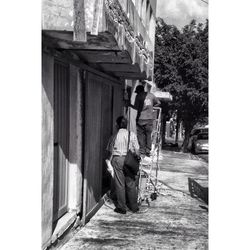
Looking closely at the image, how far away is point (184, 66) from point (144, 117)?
15.5 m

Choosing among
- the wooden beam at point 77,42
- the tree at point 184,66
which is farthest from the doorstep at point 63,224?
the tree at point 184,66

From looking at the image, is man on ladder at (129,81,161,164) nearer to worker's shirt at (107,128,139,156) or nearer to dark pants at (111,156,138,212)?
dark pants at (111,156,138,212)

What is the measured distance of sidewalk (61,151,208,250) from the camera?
19.6 ft

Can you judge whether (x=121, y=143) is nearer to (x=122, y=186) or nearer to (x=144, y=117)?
(x=122, y=186)

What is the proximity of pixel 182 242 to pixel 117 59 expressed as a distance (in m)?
3.23

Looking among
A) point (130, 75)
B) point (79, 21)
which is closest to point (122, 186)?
point (130, 75)

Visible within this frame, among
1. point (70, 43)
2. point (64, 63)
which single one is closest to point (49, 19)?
point (70, 43)

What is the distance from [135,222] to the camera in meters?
7.25

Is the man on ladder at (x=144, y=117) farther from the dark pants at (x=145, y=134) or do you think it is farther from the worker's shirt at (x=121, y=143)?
the worker's shirt at (x=121, y=143)

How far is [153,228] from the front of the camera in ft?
22.6

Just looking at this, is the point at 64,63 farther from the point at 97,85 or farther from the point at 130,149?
the point at 130,149

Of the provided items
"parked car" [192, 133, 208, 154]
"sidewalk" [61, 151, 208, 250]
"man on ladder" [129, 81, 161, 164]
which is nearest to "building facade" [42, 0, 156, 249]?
"sidewalk" [61, 151, 208, 250]

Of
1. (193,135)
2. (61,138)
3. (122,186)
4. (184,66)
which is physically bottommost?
(193,135)

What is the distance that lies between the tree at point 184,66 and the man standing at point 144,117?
1447 cm
